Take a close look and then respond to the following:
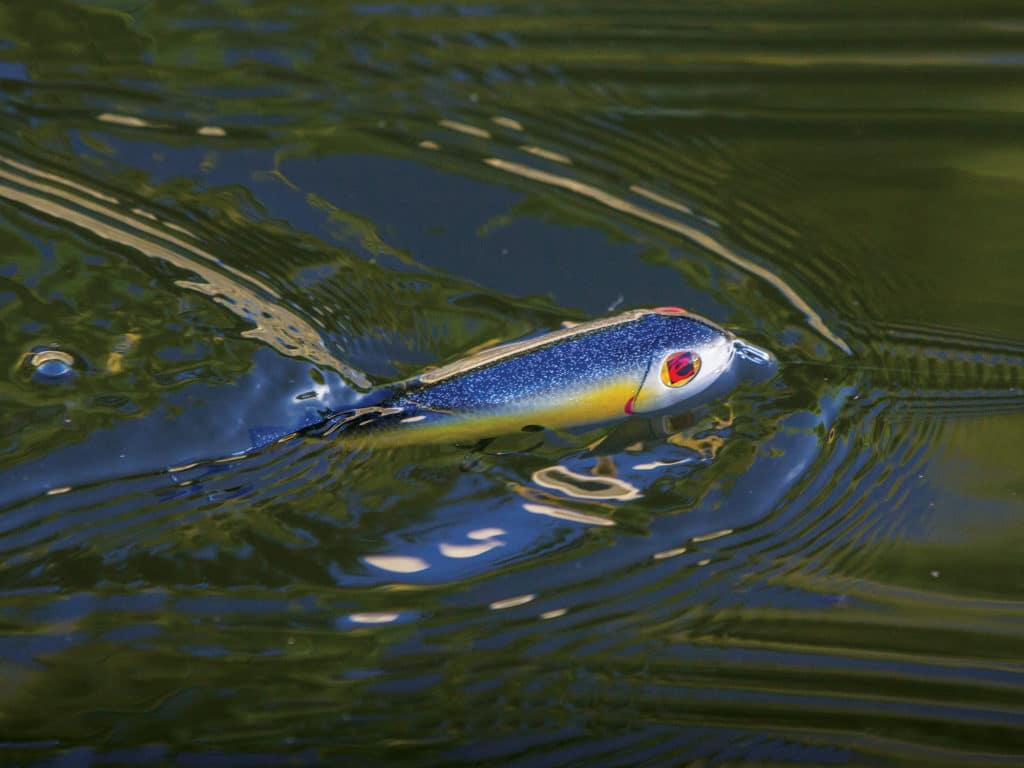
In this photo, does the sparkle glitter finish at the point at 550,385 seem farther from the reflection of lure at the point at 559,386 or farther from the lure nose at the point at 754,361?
the lure nose at the point at 754,361

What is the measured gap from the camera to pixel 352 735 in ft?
Answer: 7.17

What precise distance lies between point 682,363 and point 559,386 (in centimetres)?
33

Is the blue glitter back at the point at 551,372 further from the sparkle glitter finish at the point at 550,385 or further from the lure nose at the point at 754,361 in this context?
the lure nose at the point at 754,361

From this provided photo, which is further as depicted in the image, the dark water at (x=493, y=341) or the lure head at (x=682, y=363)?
the lure head at (x=682, y=363)

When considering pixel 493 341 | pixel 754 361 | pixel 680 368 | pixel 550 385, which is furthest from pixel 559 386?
pixel 754 361

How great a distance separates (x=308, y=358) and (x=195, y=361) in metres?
0.30

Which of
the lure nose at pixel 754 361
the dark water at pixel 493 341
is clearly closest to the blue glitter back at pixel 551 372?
the dark water at pixel 493 341

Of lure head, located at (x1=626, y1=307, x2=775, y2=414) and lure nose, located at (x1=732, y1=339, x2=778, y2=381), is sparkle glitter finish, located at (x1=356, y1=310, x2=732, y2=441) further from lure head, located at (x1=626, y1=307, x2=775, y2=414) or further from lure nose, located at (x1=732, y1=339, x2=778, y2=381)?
lure nose, located at (x1=732, y1=339, x2=778, y2=381)

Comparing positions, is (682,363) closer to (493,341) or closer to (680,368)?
(680,368)

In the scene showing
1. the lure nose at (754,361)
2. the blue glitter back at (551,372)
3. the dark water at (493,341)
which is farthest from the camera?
the lure nose at (754,361)

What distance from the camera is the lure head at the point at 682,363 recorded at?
2590 mm

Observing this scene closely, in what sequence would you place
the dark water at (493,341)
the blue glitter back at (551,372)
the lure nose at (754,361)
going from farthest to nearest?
Result: the lure nose at (754,361) → the blue glitter back at (551,372) → the dark water at (493,341)

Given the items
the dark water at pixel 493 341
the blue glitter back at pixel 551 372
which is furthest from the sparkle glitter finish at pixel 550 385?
the dark water at pixel 493 341

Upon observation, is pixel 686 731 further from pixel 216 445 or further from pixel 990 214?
pixel 990 214
